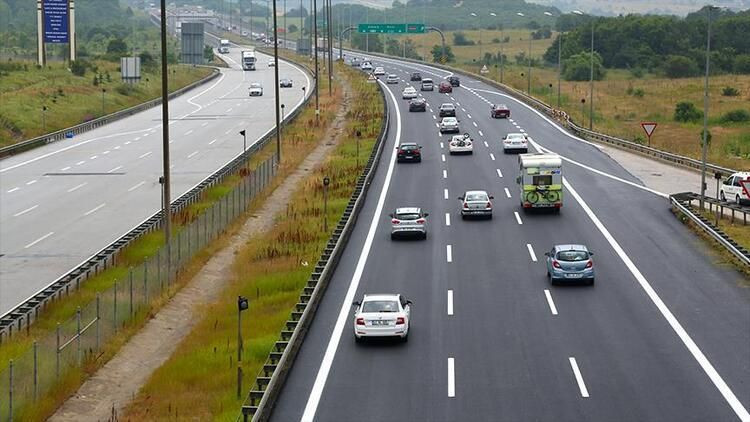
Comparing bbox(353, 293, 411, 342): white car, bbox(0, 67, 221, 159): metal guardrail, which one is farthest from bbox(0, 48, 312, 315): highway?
bbox(353, 293, 411, 342): white car

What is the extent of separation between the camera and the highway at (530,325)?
28.5m

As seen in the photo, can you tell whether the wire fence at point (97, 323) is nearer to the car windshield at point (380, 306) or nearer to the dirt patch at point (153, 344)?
the dirt patch at point (153, 344)

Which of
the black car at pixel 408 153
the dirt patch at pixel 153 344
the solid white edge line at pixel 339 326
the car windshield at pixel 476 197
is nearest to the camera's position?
the solid white edge line at pixel 339 326

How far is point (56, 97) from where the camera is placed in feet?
393

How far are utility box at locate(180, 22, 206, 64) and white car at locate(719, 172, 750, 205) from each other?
115 metres

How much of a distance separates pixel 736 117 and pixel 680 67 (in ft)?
234

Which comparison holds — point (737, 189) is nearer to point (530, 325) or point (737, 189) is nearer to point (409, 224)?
point (409, 224)

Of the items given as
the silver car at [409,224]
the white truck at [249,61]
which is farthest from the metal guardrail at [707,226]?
the white truck at [249,61]

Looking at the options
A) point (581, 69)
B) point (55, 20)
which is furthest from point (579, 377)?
point (581, 69)

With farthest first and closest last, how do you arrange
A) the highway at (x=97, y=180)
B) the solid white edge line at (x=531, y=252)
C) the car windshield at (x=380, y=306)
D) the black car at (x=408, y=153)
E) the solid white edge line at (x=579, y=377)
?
the black car at (x=408, y=153) < the highway at (x=97, y=180) < the solid white edge line at (x=531, y=252) < the car windshield at (x=380, y=306) < the solid white edge line at (x=579, y=377)

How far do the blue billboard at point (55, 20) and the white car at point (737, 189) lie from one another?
93.7 meters

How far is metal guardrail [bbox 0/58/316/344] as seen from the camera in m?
37.2

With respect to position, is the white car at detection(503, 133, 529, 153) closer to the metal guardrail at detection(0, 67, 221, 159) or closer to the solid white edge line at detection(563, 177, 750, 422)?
the solid white edge line at detection(563, 177, 750, 422)

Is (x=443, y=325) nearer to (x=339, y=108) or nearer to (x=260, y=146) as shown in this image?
(x=260, y=146)
